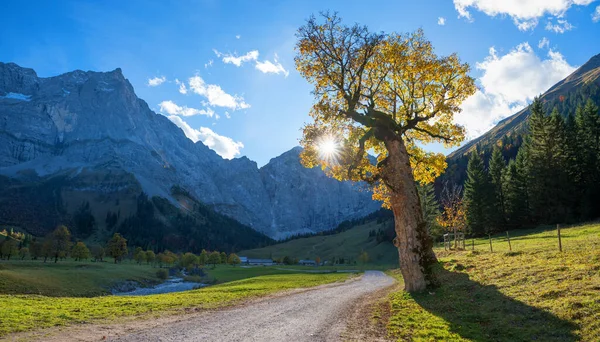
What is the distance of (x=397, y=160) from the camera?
66.1 ft

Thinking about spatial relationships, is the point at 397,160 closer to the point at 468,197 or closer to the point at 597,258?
the point at 597,258

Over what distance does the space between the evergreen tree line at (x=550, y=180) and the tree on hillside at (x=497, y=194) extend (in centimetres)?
21

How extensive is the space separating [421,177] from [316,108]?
9.00m

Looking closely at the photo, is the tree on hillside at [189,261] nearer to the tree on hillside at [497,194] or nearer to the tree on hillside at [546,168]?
the tree on hillside at [497,194]

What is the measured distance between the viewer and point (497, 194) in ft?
271

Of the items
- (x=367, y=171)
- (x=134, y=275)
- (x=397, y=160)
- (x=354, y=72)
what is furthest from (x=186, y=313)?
(x=134, y=275)

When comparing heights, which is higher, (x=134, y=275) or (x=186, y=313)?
(x=186, y=313)

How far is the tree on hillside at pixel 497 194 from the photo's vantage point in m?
78.9

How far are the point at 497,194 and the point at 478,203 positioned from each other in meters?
5.33

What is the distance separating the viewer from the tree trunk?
19.0 m

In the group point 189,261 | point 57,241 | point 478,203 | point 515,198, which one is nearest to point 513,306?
point 515,198

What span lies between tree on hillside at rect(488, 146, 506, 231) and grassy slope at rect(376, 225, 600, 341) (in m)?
66.4

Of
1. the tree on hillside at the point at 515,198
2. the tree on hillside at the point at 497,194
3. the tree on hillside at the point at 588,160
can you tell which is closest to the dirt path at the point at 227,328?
the tree on hillside at the point at 588,160

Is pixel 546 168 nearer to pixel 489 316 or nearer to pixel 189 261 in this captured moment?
pixel 489 316
